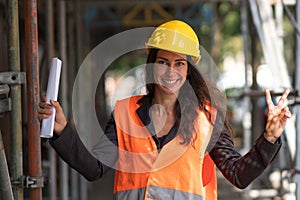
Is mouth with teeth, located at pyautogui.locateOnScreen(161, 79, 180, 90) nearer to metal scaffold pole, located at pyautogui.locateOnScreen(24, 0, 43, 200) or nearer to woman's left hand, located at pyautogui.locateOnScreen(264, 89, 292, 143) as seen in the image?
woman's left hand, located at pyautogui.locateOnScreen(264, 89, 292, 143)

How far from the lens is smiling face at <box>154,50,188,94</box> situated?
2953 millimetres

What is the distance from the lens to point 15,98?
321 cm

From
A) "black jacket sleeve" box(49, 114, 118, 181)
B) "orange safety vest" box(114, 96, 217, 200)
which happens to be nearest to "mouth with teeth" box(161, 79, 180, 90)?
"orange safety vest" box(114, 96, 217, 200)

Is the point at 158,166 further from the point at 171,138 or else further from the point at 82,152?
the point at 82,152

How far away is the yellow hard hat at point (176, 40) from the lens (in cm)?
296

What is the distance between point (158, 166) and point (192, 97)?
43cm

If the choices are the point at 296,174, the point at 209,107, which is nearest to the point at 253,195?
the point at 296,174

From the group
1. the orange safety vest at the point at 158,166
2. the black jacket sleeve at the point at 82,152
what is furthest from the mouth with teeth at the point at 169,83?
the black jacket sleeve at the point at 82,152

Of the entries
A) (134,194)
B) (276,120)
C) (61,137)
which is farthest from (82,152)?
(276,120)

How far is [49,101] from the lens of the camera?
8.80ft

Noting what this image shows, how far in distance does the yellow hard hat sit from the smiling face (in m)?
0.04

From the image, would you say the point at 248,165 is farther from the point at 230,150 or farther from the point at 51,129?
the point at 51,129

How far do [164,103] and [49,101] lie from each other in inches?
24.8

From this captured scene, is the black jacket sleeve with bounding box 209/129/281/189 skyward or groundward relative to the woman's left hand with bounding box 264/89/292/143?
groundward
